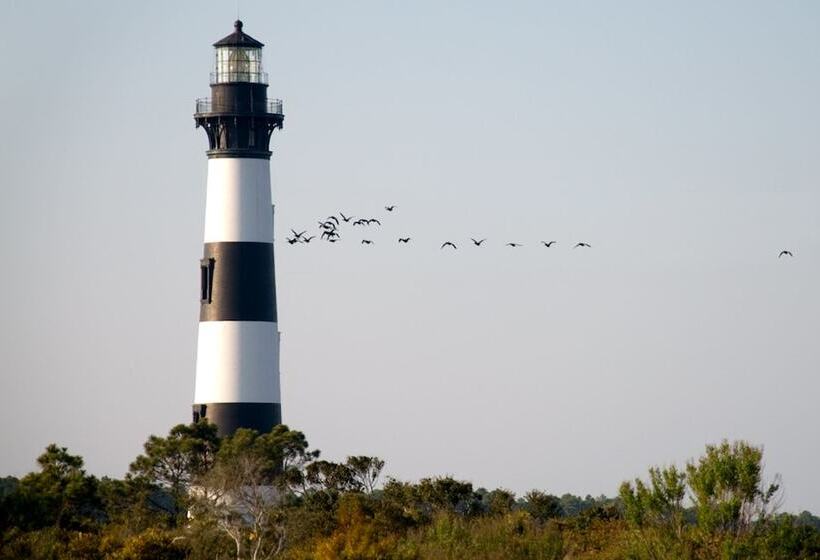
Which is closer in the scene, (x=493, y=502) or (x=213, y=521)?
(x=213, y=521)

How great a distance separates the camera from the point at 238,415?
81.6m

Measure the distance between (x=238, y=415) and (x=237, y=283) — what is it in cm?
466

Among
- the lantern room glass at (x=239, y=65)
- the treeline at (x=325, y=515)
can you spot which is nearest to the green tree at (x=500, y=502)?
the treeline at (x=325, y=515)

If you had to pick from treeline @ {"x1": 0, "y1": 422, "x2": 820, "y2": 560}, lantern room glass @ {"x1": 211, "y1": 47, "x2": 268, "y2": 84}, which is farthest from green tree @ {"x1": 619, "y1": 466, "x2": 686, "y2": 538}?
lantern room glass @ {"x1": 211, "y1": 47, "x2": 268, "y2": 84}

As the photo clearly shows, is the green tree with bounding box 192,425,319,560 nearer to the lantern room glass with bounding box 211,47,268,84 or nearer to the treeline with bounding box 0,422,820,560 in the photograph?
the treeline with bounding box 0,422,820,560

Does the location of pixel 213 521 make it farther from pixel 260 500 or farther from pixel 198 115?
pixel 198 115

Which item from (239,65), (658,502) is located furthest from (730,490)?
(239,65)

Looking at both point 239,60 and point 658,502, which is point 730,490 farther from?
point 239,60

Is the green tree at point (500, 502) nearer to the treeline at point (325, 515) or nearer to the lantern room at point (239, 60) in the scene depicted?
the treeline at point (325, 515)

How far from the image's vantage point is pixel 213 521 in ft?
222

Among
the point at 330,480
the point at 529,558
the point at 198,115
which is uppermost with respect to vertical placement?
the point at 198,115

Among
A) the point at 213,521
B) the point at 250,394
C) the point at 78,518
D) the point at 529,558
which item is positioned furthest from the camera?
the point at 250,394

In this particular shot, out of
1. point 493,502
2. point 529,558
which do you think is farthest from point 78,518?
point 529,558

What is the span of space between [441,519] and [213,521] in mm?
6836
